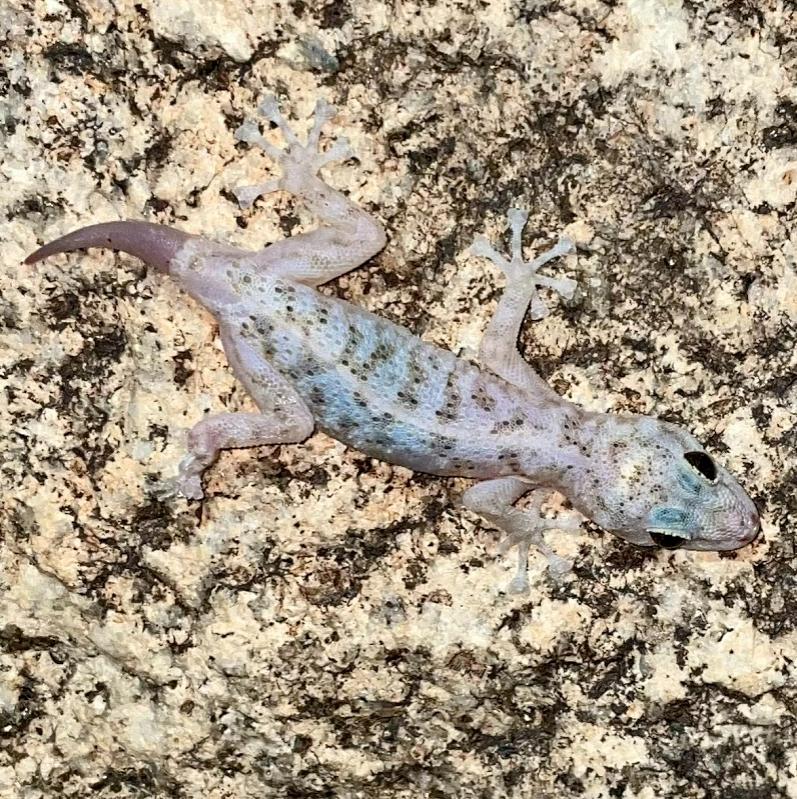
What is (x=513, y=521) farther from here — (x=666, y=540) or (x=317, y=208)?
(x=317, y=208)

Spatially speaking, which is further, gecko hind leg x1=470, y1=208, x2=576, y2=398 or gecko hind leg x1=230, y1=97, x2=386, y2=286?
gecko hind leg x1=470, y1=208, x2=576, y2=398

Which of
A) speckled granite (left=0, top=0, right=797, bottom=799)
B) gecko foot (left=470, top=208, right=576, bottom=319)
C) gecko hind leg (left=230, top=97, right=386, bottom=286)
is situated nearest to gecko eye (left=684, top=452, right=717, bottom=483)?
speckled granite (left=0, top=0, right=797, bottom=799)

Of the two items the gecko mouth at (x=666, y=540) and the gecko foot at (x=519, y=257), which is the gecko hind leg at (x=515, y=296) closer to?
the gecko foot at (x=519, y=257)

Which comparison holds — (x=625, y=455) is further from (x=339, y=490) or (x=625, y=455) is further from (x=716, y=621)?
(x=339, y=490)

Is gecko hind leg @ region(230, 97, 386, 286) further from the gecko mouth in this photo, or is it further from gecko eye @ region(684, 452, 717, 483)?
the gecko mouth

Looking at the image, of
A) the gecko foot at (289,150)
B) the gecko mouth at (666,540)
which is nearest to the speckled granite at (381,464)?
the gecko foot at (289,150)

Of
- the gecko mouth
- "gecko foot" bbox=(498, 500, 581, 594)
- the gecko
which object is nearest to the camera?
the gecko
